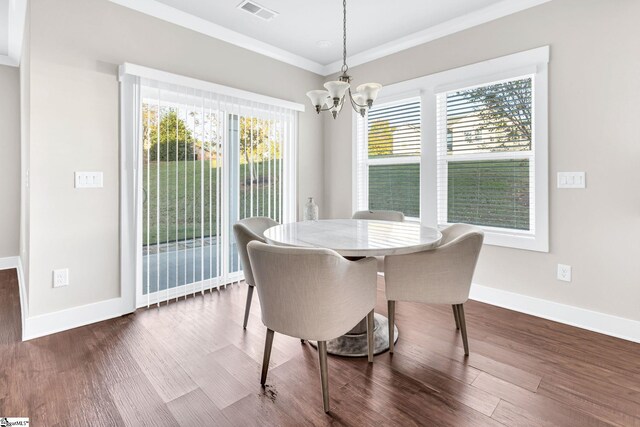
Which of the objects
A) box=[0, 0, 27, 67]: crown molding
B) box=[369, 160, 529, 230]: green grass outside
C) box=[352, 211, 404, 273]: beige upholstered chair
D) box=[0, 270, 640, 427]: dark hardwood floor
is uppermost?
box=[0, 0, 27, 67]: crown molding

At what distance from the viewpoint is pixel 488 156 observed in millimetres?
3018

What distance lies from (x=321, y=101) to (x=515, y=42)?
72.9 inches

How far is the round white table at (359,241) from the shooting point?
1.76 metres

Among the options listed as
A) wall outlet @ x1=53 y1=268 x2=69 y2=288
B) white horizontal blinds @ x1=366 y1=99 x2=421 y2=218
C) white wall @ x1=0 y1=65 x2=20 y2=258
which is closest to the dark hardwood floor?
wall outlet @ x1=53 y1=268 x2=69 y2=288

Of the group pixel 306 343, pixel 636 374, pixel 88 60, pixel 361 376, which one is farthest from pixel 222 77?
pixel 636 374

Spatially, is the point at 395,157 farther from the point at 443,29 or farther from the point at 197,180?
the point at 197,180

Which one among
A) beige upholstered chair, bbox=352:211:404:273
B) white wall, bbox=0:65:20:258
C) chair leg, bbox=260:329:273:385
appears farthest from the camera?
white wall, bbox=0:65:20:258

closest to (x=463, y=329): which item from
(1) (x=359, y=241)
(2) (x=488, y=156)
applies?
(1) (x=359, y=241)

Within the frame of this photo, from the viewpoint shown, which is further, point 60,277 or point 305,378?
point 60,277

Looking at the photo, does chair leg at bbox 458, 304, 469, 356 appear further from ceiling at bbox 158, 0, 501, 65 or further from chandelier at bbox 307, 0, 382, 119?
ceiling at bbox 158, 0, 501, 65

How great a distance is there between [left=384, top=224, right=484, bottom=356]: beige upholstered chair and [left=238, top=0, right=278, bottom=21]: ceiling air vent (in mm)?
2446

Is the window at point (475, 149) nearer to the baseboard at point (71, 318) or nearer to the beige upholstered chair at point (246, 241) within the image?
the beige upholstered chair at point (246, 241)

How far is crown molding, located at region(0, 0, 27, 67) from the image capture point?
8.75ft

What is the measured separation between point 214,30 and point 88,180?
1.85 meters
